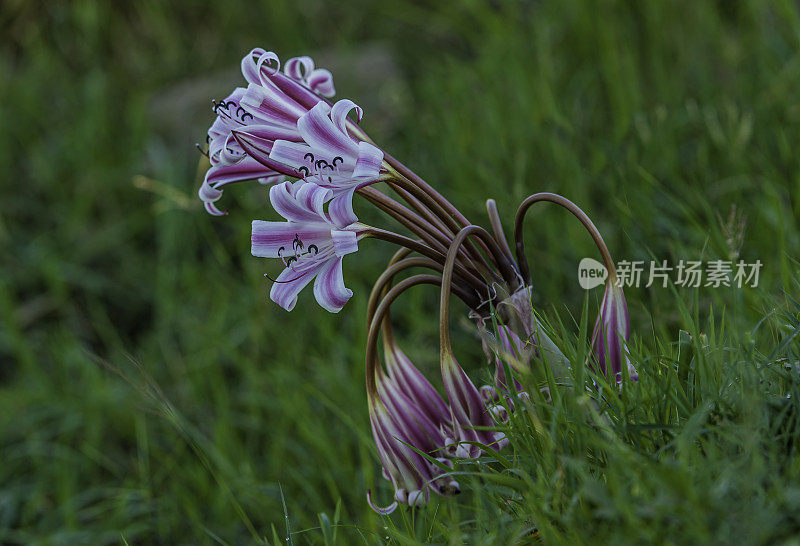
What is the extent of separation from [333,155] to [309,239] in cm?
14

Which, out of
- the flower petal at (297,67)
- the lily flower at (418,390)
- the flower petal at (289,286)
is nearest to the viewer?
the flower petal at (289,286)

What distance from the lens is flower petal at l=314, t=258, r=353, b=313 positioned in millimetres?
1307

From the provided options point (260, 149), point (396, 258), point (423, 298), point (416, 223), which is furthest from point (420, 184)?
point (423, 298)

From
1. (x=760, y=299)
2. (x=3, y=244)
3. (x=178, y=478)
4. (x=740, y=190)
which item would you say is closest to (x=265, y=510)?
(x=178, y=478)

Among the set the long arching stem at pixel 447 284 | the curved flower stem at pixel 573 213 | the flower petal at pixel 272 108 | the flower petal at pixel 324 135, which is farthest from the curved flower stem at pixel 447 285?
the flower petal at pixel 272 108

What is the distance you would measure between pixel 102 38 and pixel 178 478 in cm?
357

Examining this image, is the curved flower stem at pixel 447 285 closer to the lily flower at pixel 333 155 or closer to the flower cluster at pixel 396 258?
the flower cluster at pixel 396 258

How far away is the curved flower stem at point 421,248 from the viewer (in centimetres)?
133

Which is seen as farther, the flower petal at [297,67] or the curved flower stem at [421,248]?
the flower petal at [297,67]

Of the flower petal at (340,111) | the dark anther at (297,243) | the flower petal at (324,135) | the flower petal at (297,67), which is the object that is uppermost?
the flower petal at (297,67)

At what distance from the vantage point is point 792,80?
297cm

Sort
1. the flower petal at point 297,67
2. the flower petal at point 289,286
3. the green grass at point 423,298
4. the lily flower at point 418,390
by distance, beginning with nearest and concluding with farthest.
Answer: the green grass at point 423,298 → the flower petal at point 289,286 → the lily flower at point 418,390 → the flower petal at point 297,67

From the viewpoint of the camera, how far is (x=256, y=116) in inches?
53.7

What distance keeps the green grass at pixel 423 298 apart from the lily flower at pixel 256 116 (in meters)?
0.48
